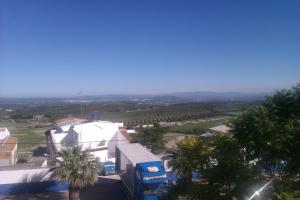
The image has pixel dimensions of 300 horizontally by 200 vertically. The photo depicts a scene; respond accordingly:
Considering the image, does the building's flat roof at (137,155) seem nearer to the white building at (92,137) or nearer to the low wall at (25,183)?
the low wall at (25,183)

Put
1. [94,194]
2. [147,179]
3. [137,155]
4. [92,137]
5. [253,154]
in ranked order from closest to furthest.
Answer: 1. [253,154]
2. [147,179]
3. [137,155]
4. [94,194]
5. [92,137]

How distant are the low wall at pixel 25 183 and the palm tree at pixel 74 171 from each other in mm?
4680

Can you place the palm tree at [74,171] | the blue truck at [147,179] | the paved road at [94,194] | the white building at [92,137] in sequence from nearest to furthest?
the blue truck at [147,179] < the palm tree at [74,171] < the paved road at [94,194] < the white building at [92,137]

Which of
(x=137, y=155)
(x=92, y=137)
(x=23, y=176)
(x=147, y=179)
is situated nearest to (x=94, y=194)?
(x=137, y=155)

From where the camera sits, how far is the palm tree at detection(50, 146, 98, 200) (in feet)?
70.0

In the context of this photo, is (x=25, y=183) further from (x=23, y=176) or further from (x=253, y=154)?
→ (x=253, y=154)

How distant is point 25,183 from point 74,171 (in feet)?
22.5

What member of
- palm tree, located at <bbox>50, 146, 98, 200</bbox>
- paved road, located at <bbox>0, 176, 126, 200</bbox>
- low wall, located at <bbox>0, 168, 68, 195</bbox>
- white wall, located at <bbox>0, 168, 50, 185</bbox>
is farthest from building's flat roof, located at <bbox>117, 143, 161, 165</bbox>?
white wall, located at <bbox>0, 168, 50, 185</bbox>

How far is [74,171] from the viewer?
21562 millimetres

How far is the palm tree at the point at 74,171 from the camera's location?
21.3 meters

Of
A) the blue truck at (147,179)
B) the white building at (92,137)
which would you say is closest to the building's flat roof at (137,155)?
the blue truck at (147,179)

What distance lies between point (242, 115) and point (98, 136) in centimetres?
2674

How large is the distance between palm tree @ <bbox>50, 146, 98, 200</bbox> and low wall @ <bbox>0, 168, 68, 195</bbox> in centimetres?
468

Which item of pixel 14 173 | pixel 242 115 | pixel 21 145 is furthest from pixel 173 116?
pixel 242 115
